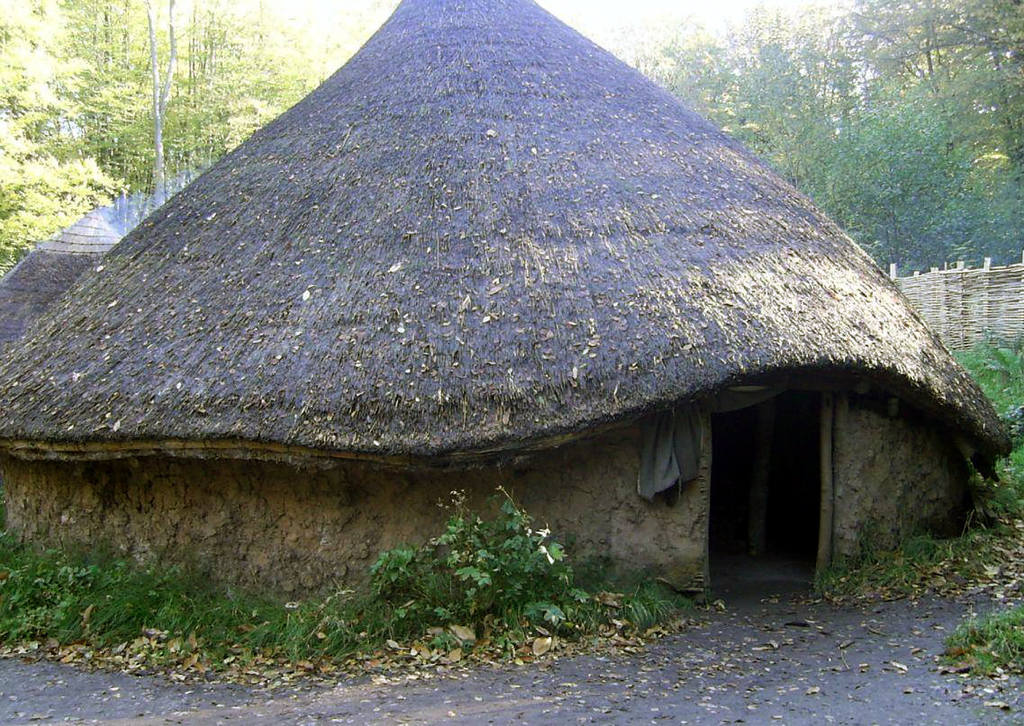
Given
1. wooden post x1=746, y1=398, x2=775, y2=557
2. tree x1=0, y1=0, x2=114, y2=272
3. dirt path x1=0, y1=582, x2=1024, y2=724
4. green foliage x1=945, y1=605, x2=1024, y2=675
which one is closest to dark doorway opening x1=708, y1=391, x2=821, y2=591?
wooden post x1=746, y1=398, x2=775, y2=557

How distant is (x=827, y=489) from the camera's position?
6887 mm

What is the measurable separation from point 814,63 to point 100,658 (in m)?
23.4

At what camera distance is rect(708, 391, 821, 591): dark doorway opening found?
8648mm

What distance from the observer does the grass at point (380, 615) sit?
551 cm

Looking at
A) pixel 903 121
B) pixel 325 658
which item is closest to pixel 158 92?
pixel 903 121

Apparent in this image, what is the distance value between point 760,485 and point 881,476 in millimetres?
1879

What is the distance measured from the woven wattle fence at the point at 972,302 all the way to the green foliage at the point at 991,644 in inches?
329

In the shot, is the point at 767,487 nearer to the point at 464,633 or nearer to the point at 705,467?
the point at 705,467

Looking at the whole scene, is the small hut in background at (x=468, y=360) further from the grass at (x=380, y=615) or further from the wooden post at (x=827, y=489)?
the grass at (x=380, y=615)

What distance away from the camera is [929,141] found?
17078 millimetres

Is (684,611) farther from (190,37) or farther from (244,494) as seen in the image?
(190,37)

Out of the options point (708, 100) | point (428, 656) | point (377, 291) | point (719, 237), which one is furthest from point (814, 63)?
point (428, 656)

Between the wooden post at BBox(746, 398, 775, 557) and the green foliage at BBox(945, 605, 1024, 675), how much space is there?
11.2 feet

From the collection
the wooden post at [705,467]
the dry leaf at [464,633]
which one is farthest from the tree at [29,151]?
the wooden post at [705,467]
